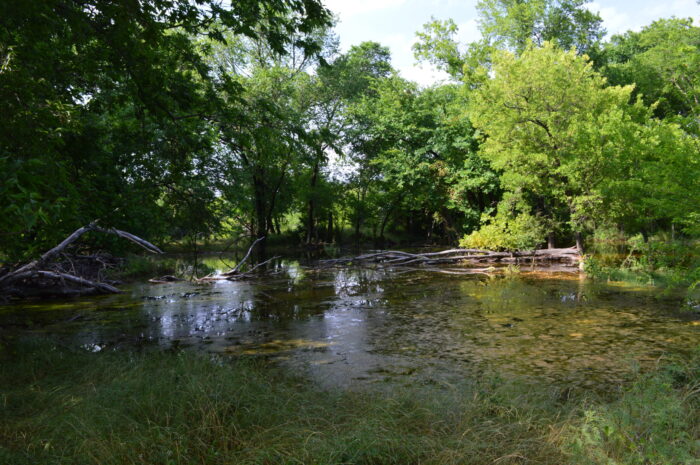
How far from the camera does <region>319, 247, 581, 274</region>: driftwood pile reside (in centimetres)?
1883

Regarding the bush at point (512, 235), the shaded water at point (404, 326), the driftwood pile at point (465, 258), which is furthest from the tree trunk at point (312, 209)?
the shaded water at point (404, 326)

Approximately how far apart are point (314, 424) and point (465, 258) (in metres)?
16.9

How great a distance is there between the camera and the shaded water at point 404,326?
6844mm

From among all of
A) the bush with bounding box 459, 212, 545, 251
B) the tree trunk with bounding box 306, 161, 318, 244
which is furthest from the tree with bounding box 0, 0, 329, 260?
the tree trunk with bounding box 306, 161, 318, 244

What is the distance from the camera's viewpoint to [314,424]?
13.1ft

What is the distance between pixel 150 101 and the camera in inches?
278

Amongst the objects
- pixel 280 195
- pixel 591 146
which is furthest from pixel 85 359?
pixel 280 195

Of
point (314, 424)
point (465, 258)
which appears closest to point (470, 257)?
point (465, 258)

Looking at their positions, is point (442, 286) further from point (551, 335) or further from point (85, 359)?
point (85, 359)

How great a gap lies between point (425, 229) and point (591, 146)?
26951 mm

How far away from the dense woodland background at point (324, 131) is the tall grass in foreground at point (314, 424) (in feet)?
5.71

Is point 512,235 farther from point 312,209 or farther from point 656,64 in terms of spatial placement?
point 656,64

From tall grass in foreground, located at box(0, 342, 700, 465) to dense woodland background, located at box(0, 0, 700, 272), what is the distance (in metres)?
1.74

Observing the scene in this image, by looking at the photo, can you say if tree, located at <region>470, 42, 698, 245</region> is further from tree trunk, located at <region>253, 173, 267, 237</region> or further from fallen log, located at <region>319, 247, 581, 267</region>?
tree trunk, located at <region>253, 173, 267, 237</region>
